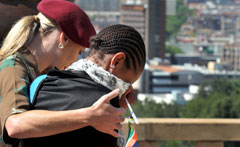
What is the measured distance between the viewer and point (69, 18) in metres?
1.97

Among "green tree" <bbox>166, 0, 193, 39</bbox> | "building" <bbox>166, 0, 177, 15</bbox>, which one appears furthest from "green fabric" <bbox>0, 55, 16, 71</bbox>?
"building" <bbox>166, 0, 177, 15</bbox>

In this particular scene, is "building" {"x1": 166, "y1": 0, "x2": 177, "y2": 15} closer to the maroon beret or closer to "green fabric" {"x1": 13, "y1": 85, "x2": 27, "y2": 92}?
the maroon beret

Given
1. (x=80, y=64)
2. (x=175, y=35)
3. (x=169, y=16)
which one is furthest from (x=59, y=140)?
(x=169, y=16)

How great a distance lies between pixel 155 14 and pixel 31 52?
111 metres

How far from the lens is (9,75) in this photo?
6.02 ft

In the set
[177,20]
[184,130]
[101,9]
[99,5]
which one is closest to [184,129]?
[184,130]

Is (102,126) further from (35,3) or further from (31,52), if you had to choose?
(35,3)

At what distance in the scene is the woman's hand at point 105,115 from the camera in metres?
1.55

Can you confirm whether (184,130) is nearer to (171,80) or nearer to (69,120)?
(69,120)

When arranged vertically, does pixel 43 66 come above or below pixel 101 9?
above

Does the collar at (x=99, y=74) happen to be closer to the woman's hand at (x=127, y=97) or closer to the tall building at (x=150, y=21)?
the woman's hand at (x=127, y=97)

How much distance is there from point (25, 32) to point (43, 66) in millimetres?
172

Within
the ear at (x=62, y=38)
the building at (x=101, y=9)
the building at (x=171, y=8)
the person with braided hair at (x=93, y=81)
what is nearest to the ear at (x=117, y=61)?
the person with braided hair at (x=93, y=81)

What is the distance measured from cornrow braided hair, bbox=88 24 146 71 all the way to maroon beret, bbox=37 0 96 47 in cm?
32
